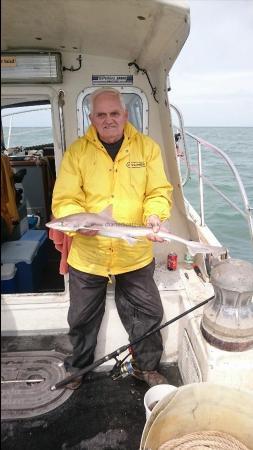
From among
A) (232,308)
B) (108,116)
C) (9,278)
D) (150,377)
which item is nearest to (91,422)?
(150,377)

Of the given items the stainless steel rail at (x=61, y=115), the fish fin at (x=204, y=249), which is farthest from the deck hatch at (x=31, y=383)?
the stainless steel rail at (x=61, y=115)

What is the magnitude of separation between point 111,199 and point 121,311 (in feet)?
4.36

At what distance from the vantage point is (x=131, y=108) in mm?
→ 4109

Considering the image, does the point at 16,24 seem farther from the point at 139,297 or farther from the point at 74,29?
the point at 139,297

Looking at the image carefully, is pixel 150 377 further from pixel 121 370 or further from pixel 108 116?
pixel 108 116

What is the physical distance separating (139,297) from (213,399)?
117cm

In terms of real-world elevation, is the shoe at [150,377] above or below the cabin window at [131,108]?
below

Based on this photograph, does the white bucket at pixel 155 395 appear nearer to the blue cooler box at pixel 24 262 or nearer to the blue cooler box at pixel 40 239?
the blue cooler box at pixel 24 262

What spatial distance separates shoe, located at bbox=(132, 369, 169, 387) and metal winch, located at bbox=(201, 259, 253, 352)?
0.95 meters

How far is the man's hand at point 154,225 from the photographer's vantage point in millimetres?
2848

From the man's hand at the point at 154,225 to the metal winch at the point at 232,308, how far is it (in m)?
0.55

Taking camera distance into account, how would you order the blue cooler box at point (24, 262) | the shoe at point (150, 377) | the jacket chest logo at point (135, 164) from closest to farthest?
1. the jacket chest logo at point (135, 164)
2. the shoe at point (150, 377)
3. the blue cooler box at point (24, 262)

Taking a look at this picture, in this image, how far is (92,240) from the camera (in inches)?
125

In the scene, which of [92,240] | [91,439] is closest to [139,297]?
[92,240]
